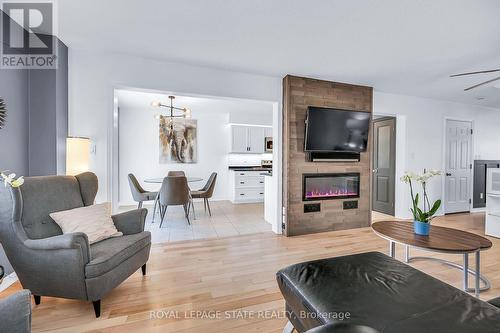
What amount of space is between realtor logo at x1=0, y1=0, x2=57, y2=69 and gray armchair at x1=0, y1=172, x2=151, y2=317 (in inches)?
51.4

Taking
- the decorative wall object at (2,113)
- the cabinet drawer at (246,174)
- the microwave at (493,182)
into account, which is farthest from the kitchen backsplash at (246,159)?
the decorative wall object at (2,113)

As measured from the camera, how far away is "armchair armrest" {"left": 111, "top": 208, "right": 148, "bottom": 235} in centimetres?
230

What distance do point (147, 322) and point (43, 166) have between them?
2.00 meters

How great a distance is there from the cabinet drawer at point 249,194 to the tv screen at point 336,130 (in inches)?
120

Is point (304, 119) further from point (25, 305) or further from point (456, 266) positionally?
point (25, 305)

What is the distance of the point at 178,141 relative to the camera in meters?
6.28

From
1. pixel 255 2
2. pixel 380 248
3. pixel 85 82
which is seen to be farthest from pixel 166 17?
pixel 380 248

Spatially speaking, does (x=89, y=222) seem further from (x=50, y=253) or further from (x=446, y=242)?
Result: (x=446, y=242)

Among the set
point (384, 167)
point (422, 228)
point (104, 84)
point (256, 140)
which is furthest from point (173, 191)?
point (384, 167)

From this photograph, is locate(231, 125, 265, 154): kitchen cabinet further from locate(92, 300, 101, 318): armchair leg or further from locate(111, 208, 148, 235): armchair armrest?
locate(92, 300, 101, 318): armchair leg

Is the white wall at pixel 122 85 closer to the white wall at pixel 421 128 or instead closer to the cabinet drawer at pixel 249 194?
the white wall at pixel 421 128

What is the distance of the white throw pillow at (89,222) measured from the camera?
77.7 inches

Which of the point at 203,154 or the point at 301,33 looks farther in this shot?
the point at 203,154

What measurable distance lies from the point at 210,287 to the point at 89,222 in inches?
48.0
